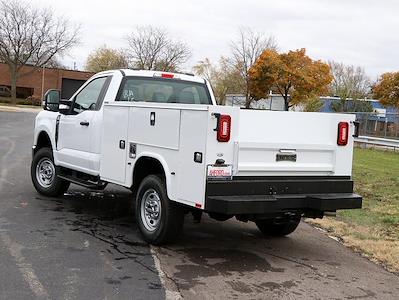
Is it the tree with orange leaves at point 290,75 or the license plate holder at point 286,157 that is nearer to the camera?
the license plate holder at point 286,157

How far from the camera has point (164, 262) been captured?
236 inches

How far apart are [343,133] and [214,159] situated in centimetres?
183

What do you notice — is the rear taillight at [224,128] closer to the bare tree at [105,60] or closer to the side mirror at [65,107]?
the side mirror at [65,107]

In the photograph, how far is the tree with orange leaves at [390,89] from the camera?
45.7 metres

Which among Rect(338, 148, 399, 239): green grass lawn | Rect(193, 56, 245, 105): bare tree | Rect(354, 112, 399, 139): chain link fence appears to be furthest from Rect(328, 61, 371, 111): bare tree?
Rect(338, 148, 399, 239): green grass lawn

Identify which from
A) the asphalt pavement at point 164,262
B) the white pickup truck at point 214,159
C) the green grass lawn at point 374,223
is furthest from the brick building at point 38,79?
the white pickup truck at point 214,159

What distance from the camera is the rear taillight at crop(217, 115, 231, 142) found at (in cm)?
567

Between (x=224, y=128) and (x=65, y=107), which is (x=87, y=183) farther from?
(x=224, y=128)

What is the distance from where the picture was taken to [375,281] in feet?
19.3

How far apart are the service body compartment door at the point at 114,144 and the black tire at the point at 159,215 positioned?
1.69 ft

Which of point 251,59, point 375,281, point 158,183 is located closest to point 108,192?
point 158,183

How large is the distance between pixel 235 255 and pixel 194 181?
1.30 meters

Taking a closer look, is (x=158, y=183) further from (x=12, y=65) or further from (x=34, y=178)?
(x=12, y=65)

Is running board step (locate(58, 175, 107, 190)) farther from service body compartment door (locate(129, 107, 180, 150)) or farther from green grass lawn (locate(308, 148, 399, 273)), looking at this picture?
green grass lawn (locate(308, 148, 399, 273))
